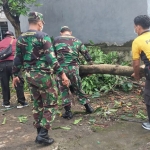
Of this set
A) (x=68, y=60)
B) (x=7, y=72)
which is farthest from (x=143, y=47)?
(x=7, y=72)

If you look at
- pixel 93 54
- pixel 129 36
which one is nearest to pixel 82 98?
pixel 93 54

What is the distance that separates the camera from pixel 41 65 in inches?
149

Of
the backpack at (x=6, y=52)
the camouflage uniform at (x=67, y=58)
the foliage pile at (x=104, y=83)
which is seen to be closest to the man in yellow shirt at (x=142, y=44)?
the camouflage uniform at (x=67, y=58)

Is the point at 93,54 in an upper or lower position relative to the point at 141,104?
upper

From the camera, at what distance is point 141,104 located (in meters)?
5.76

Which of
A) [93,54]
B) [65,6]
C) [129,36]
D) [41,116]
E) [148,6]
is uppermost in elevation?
[65,6]

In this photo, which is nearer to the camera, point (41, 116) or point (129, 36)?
point (41, 116)

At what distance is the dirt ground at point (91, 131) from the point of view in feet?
12.8

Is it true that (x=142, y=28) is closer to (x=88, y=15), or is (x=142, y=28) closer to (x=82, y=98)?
(x=82, y=98)

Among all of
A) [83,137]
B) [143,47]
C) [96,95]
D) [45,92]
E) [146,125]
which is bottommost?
[83,137]

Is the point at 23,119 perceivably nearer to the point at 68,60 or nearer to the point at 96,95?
the point at 68,60

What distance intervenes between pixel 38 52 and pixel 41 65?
0.20 metres

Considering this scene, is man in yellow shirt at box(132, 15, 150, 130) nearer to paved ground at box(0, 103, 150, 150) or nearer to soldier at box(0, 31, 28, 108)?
paved ground at box(0, 103, 150, 150)

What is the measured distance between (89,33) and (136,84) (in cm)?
360
